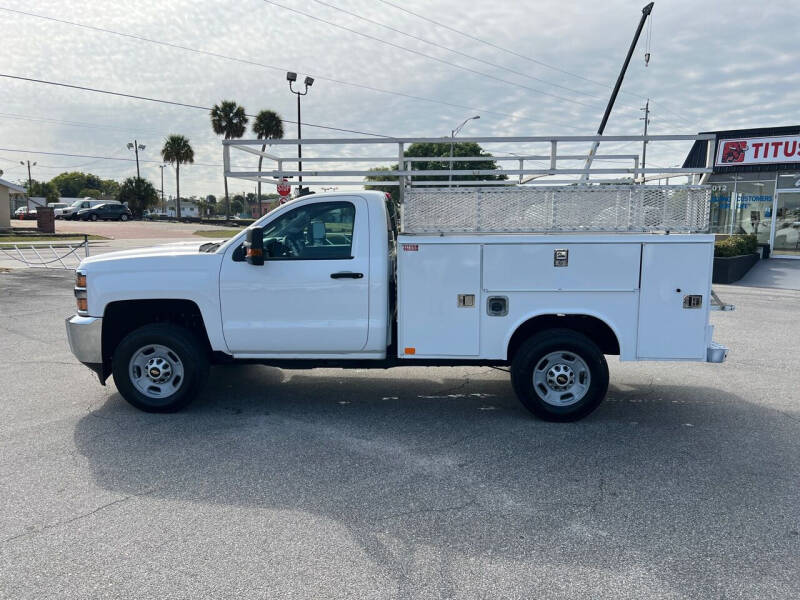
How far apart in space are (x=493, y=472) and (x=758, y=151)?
22816 millimetres

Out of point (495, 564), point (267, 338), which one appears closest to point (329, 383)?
point (267, 338)

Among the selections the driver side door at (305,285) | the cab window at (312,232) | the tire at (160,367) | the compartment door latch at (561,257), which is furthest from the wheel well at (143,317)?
the compartment door latch at (561,257)

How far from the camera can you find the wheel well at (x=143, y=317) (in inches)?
218

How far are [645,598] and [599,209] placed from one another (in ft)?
10.4

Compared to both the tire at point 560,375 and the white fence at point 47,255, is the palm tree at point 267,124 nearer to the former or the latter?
the white fence at point 47,255

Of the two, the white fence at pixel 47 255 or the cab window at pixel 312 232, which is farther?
the white fence at pixel 47 255

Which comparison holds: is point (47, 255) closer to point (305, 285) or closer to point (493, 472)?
point (305, 285)

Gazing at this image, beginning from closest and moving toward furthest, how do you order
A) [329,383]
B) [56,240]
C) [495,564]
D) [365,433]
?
[495,564]
[365,433]
[329,383]
[56,240]

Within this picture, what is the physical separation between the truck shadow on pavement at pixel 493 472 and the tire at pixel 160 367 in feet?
0.57

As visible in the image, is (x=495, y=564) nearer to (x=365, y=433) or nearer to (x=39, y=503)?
(x=365, y=433)

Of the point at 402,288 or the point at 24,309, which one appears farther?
the point at 24,309

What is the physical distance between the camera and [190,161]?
62.7 meters

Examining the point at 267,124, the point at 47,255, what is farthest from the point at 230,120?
the point at 47,255

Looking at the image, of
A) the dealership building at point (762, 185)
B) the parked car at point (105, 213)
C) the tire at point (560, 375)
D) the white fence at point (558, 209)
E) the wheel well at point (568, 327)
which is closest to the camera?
the white fence at point (558, 209)
